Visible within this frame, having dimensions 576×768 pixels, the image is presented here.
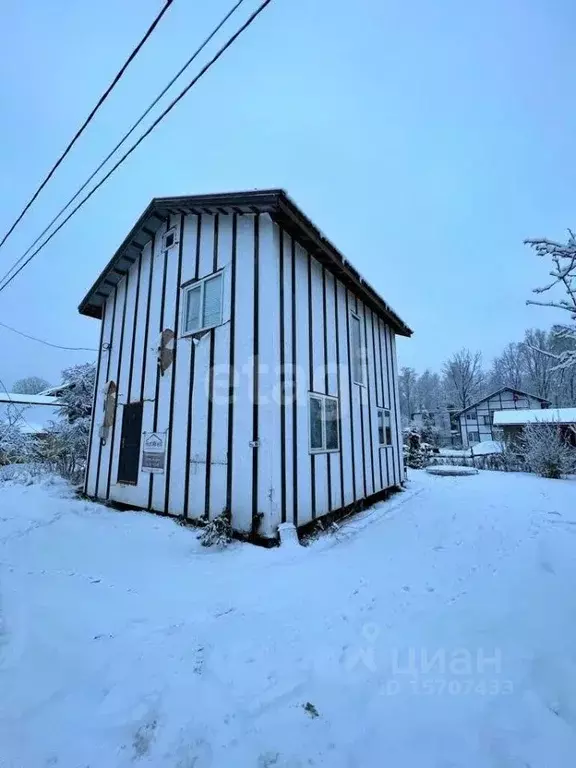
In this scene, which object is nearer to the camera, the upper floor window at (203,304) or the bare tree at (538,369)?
the upper floor window at (203,304)

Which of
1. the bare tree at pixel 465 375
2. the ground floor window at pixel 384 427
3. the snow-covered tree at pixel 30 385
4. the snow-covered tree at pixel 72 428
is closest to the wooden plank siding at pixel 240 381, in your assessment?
the ground floor window at pixel 384 427

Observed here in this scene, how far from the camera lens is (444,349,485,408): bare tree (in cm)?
4159

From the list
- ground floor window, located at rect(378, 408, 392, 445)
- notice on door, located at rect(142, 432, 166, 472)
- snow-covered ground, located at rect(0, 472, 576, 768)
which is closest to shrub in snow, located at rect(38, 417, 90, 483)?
notice on door, located at rect(142, 432, 166, 472)

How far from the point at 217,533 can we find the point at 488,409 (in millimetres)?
37950

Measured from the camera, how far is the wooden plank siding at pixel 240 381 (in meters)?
5.54

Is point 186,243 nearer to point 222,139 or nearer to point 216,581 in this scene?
point 222,139

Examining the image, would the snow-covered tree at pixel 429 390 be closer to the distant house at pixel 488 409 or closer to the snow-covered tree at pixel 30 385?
the distant house at pixel 488 409

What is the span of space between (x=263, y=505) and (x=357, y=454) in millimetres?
3740

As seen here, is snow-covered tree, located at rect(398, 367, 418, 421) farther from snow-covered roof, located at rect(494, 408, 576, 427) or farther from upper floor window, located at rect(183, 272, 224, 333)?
upper floor window, located at rect(183, 272, 224, 333)

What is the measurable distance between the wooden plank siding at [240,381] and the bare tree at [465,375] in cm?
3858

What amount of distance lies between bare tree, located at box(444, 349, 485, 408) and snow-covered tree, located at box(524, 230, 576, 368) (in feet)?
139

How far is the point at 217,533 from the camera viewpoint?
5.08 meters

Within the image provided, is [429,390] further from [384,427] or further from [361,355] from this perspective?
[361,355]

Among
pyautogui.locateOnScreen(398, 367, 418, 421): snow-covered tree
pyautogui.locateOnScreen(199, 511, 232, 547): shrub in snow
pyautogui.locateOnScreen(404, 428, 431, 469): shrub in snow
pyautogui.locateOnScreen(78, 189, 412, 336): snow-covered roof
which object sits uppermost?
pyautogui.locateOnScreen(398, 367, 418, 421): snow-covered tree
